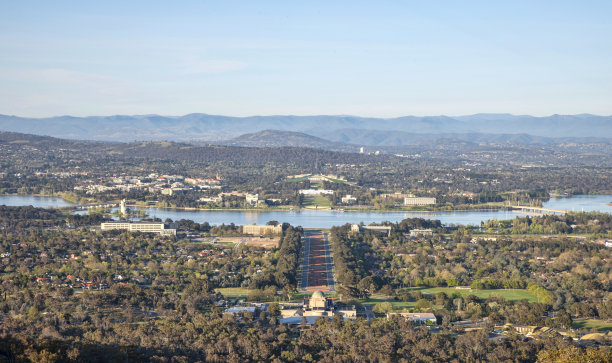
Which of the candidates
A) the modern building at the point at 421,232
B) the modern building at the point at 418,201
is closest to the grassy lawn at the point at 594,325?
the modern building at the point at 421,232

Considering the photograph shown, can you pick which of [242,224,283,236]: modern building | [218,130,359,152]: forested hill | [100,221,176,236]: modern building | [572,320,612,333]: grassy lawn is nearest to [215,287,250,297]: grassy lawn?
[572,320,612,333]: grassy lawn

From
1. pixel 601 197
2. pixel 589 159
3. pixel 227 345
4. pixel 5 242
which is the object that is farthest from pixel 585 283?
pixel 589 159

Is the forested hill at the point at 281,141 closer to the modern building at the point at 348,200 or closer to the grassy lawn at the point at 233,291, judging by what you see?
the modern building at the point at 348,200

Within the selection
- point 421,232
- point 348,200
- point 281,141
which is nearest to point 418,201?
point 348,200

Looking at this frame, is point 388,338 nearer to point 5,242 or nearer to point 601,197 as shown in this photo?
point 5,242

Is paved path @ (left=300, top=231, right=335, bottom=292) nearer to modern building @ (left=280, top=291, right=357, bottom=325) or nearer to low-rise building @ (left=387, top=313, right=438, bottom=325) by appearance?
modern building @ (left=280, top=291, right=357, bottom=325)
